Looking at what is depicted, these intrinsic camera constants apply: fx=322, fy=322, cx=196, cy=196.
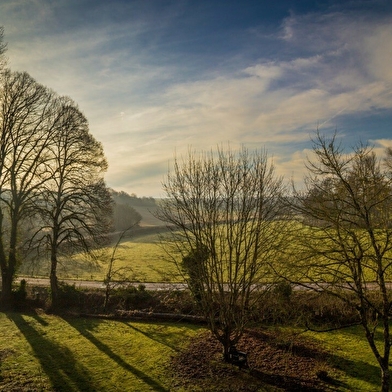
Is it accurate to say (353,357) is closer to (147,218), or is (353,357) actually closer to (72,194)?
(72,194)

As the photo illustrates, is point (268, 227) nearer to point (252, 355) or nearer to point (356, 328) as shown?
point (252, 355)

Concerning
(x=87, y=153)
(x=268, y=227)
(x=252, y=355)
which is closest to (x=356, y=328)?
(x=252, y=355)

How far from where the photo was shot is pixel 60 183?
22625 mm

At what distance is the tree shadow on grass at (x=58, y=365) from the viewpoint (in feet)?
40.1

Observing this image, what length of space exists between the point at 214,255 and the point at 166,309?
→ 32.9 ft

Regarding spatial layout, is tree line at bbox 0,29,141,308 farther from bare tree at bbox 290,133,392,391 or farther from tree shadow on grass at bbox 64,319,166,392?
bare tree at bbox 290,133,392,391

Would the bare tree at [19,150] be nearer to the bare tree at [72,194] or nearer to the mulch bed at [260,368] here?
the bare tree at [72,194]

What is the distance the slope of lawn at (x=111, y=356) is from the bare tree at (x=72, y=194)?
17.5ft

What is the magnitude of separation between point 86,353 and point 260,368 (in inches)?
323

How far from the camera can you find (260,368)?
12758 millimetres

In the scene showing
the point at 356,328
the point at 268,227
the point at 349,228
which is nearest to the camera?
the point at 349,228

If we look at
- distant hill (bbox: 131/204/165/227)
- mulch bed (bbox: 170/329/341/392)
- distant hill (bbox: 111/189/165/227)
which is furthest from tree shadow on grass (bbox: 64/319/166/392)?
distant hill (bbox: 111/189/165/227)

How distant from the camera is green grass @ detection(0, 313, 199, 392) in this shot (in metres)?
12.3

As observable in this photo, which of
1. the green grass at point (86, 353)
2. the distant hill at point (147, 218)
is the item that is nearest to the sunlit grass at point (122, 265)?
the green grass at point (86, 353)
